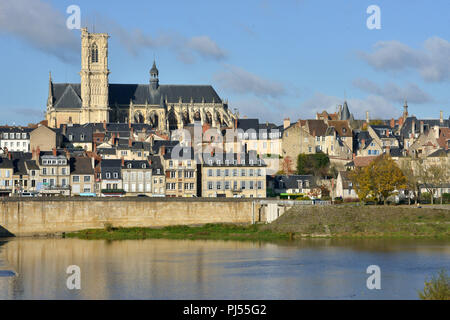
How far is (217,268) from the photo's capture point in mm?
52438

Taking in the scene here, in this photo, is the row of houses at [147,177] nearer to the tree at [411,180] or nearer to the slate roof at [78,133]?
the tree at [411,180]

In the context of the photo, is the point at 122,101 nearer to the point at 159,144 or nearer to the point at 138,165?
the point at 159,144

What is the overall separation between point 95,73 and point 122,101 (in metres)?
7.07

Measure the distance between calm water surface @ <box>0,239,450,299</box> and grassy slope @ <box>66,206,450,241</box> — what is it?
3.34 m

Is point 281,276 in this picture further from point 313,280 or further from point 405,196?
point 405,196

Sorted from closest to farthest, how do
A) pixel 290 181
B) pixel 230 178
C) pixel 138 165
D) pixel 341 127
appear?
pixel 230 178, pixel 138 165, pixel 290 181, pixel 341 127

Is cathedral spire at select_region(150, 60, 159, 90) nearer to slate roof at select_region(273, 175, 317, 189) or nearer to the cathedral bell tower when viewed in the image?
the cathedral bell tower

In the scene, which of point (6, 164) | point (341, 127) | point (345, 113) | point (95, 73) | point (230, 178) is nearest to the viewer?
point (230, 178)

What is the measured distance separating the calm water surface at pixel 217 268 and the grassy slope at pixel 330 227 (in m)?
3.34

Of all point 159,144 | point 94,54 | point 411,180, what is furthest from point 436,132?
point 94,54

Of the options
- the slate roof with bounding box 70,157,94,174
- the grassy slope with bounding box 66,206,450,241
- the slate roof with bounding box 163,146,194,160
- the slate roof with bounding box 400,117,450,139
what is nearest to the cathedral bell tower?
the slate roof with bounding box 400,117,450,139

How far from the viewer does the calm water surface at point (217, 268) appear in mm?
44719

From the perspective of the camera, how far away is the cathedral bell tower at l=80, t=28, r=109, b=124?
148 m
